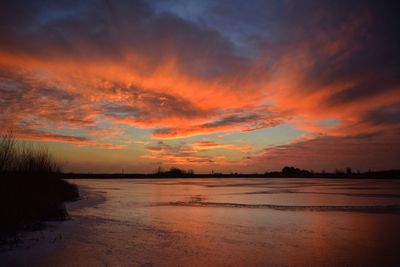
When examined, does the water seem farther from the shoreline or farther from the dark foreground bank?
the dark foreground bank

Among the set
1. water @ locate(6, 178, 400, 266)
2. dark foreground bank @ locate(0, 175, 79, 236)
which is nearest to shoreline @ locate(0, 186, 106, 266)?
water @ locate(6, 178, 400, 266)

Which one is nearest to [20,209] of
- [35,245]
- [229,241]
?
[35,245]

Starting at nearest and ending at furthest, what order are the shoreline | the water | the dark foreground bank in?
the shoreline
the water
the dark foreground bank

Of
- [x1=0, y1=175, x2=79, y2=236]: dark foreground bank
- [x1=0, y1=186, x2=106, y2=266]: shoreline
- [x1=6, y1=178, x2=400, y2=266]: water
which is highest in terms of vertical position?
[x1=0, y1=175, x2=79, y2=236]: dark foreground bank

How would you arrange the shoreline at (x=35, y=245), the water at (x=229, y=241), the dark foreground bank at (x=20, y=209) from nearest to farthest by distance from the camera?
the shoreline at (x=35, y=245), the water at (x=229, y=241), the dark foreground bank at (x=20, y=209)

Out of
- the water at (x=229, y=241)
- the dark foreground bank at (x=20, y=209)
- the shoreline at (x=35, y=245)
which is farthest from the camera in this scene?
the dark foreground bank at (x=20, y=209)

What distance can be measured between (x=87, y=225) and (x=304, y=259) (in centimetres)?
770

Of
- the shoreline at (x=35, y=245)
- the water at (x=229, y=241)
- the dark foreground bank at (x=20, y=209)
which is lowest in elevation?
the water at (x=229, y=241)

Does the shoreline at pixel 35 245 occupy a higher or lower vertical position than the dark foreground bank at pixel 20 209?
lower

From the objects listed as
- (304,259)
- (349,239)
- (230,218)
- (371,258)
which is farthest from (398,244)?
(230,218)

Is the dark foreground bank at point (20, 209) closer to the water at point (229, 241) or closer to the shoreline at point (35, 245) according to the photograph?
the shoreline at point (35, 245)

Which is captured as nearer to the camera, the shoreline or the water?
the shoreline

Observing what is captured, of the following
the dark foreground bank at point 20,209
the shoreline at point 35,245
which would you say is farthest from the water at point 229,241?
the dark foreground bank at point 20,209

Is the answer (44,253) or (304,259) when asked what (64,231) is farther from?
(304,259)
